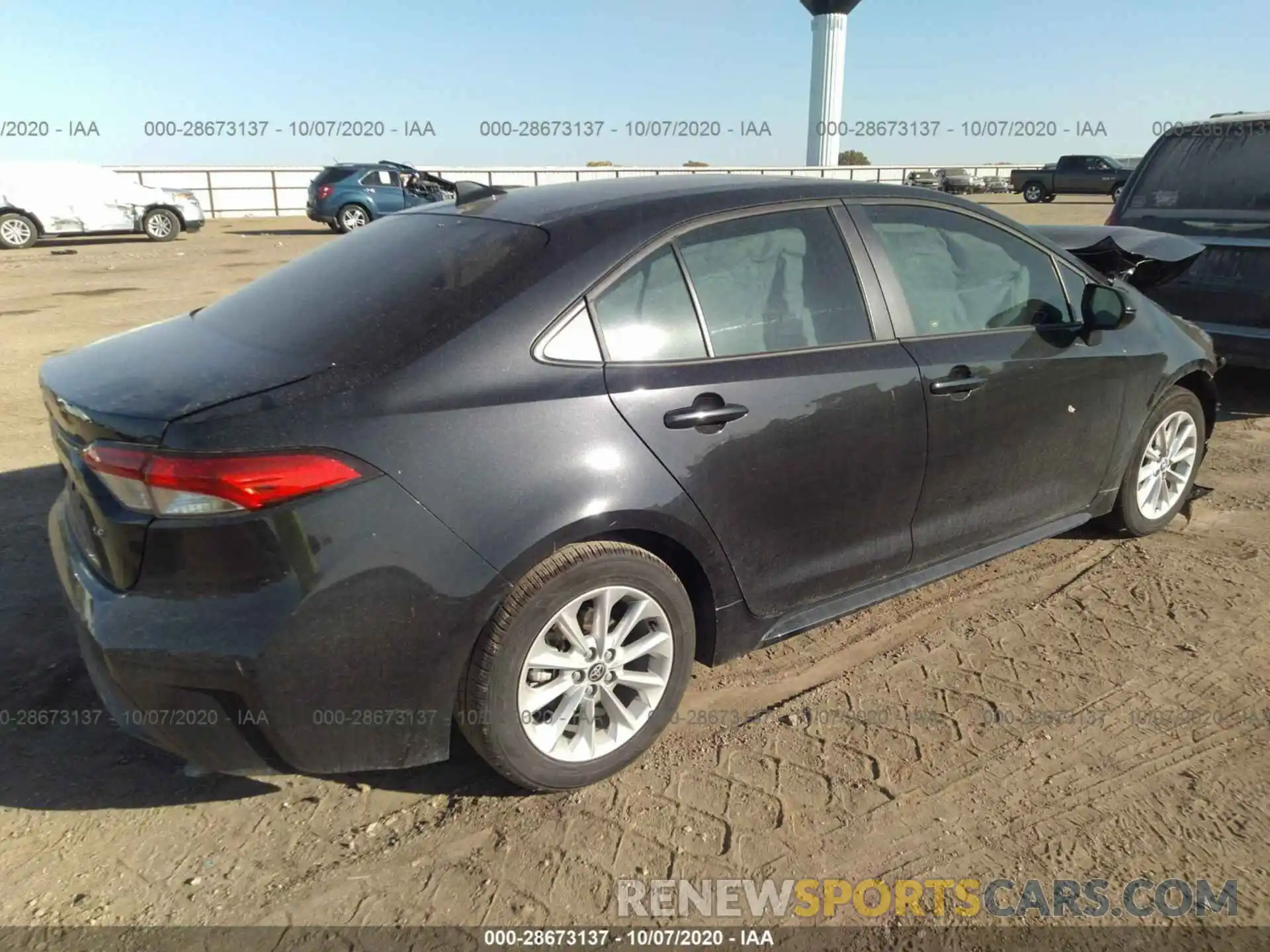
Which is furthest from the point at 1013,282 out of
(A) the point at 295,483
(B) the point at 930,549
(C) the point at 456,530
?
(A) the point at 295,483

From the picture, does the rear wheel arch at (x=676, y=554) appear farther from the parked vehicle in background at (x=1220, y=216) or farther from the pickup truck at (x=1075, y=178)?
the pickup truck at (x=1075, y=178)

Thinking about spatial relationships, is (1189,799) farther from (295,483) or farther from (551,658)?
(295,483)

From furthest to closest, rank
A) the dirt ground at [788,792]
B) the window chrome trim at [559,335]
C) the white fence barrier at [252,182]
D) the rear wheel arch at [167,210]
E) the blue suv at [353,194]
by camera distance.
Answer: the white fence barrier at [252,182], the blue suv at [353,194], the rear wheel arch at [167,210], the window chrome trim at [559,335], the dirt ground at [788,792]

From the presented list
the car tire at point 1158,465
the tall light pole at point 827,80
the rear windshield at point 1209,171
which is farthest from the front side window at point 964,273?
the tall light pole at point 827,80

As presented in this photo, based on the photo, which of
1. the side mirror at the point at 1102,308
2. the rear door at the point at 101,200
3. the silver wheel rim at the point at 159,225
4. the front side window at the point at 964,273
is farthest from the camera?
the silver wheel rim at the point at 159,225

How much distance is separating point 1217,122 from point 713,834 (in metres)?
6.65

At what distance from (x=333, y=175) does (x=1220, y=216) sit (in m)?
19.3

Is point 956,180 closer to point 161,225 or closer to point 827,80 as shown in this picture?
point 827,80

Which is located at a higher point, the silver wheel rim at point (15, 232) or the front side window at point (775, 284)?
the front side window at point (775, 284)

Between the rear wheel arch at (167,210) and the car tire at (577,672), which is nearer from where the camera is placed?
the car tire at (577,672)

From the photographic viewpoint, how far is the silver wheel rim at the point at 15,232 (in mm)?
17819

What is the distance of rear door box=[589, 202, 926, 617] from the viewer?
2.68 m

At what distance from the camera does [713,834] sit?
252 cm

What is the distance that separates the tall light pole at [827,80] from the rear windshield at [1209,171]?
5164cm
